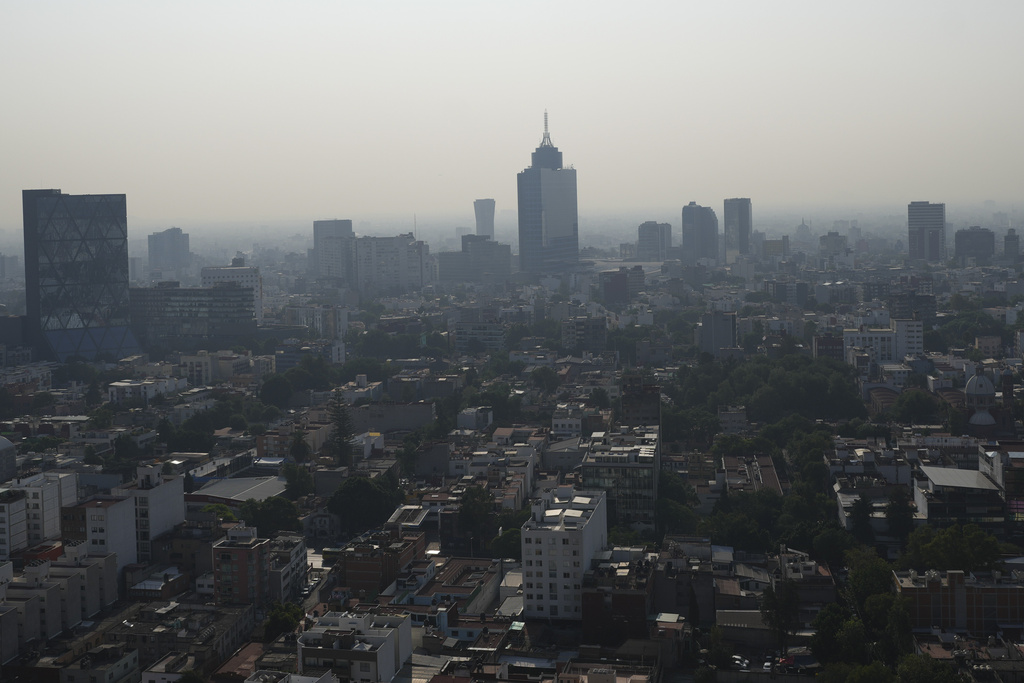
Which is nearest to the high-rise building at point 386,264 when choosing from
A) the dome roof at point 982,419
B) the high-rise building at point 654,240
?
the high-rise building at point 654,240

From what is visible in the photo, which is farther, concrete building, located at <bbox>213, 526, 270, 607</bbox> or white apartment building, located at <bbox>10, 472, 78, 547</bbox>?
white apartment building, located at <bbox>10, 472, 78, 547</bbox>

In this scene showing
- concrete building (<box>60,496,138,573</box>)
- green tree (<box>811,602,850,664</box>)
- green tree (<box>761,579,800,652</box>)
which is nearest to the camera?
green tree (<box>811,602,850,664</box>)

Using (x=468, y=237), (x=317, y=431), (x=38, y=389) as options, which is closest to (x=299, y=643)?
(x=317, y=431)

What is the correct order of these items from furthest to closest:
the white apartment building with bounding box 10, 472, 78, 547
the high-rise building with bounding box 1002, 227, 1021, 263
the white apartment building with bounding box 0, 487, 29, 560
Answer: the high-rise building with bounding box 1002, 227, 1021, 263, the white apartment building with bounding box 10, 472, 78, 547, the white apartment building with bounding box 0, 487, 29, 560

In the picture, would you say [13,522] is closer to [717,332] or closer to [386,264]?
[717,332]

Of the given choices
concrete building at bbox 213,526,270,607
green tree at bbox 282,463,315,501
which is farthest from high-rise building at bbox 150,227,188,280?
concrete building at bbox 213,526,270,607

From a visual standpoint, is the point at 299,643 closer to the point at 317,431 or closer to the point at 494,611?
the point at 494,611

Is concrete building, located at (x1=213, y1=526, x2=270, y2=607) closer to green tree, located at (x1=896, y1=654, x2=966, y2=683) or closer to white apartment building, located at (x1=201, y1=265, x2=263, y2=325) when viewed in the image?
green tree, located at (x1=896, y1=654, x2=966, y2=683)

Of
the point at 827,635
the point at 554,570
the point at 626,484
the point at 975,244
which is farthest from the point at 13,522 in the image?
the point at 975,244
